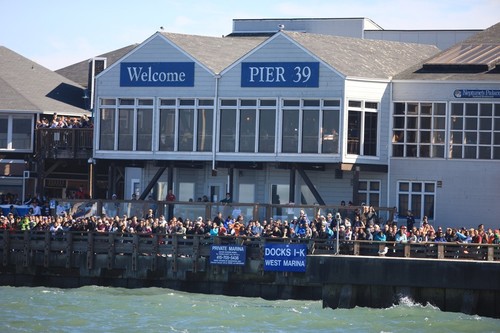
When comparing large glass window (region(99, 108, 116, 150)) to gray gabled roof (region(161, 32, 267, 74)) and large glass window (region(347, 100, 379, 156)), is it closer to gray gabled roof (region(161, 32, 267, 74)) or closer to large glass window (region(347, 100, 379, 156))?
gray gabled roof (region(161, 32, 267, 74))

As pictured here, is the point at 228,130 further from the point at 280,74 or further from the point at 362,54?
the point at 362,54

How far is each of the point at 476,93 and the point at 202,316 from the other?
16.0 meters

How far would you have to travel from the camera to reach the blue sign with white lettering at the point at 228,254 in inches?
1800

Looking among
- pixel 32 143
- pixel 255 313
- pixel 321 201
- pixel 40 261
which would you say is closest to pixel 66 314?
pixel 255 313

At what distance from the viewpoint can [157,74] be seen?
5488 centimetres

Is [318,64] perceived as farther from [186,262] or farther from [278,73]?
[186,262]

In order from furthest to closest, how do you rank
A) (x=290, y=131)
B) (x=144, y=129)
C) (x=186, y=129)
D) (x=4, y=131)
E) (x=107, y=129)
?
(x=4, y=131) → (x=107, y=129) → (x=144, y=129) → (x=186, y=129) → (x=290, y=131)

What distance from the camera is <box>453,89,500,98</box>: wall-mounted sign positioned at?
5134 cm

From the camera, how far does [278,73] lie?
174ft

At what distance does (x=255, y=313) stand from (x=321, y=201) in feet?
38.6

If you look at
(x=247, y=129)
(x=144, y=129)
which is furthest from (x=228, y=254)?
(x=144, y=129)

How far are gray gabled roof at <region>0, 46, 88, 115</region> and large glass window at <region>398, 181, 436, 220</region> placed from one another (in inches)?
735

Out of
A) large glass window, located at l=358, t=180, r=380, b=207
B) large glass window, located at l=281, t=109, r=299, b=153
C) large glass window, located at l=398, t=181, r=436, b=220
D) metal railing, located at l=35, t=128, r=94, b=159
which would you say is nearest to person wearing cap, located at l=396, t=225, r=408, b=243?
large glass window, located at l=398, t=181, r=436, b=220

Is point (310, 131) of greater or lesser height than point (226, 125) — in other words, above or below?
below
